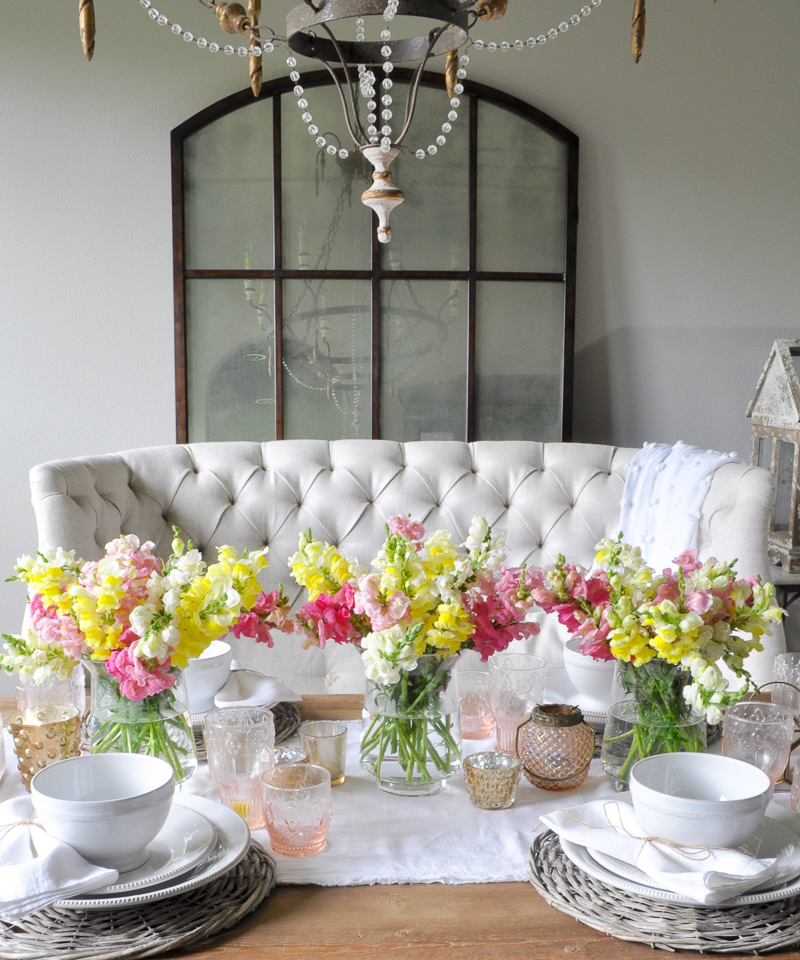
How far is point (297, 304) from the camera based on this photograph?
116 inches

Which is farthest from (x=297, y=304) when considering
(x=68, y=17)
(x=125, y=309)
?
(x=68, y=17)

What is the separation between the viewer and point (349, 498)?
2473 millimetres

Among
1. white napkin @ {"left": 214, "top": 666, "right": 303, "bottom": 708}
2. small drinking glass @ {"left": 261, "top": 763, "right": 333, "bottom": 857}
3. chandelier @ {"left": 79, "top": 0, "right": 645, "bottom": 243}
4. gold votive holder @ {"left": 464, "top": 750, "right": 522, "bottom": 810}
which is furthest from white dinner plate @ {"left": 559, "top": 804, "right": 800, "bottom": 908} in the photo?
chandelier @ {"left": 79, "top": 0, "right": 645, "bottom": 243}

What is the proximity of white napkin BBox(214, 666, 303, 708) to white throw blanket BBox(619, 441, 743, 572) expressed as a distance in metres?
1.14

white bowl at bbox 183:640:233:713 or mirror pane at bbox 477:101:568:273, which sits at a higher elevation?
mirror pane at bbox 477:101:568:273

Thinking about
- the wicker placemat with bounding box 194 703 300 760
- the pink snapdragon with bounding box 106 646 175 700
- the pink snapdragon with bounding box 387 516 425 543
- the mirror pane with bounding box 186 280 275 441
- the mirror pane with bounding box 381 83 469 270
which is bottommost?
the wicker placemat with bounding box 194 703 300 760

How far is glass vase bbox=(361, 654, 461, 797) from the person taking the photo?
1108mm

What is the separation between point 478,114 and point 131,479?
1.63 m

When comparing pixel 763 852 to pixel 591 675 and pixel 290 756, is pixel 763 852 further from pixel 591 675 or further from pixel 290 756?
pixel 290 756

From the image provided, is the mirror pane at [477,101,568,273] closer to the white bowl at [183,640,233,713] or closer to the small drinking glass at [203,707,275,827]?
the white bowl at [183,640,233,713]

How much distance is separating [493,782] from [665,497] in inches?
55.7

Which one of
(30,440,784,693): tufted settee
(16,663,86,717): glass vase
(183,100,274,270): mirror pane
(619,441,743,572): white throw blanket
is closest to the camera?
(16,663,86,717): glass vase

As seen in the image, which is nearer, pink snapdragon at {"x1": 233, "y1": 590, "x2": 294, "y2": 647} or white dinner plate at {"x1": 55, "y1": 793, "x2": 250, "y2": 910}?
white dinner plate at {"x1": 55, "y1": 793, "x2": 250, "y2": 910}

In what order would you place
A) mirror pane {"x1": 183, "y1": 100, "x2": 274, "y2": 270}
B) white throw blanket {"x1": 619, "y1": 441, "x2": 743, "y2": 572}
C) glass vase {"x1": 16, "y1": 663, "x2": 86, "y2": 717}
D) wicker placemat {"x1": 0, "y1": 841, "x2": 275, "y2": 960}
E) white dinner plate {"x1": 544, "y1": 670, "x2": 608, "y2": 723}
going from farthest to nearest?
mirror pane {"x1": 183, "y1": 100, "x2": 274, "y2": 270} < white throw blanket {"x1": 619, "y1": 441, "x2": 743, "y2": 572} < white dinner plate {"x1": 544, "y1": 670, "x2": 608, "y2": 723} < glass vase {"x1": 16, "y1": 663, "x2": 86, "y2": 717} < wicker placemat {"x1": 0, "y1": 841, "x2": 275, "y2": 960}
